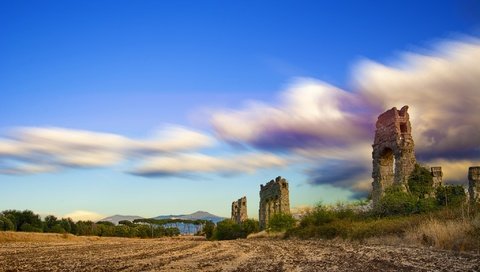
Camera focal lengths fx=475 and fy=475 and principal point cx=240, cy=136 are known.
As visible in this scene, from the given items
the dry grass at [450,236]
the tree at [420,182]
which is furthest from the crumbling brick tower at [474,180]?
the dry grass at [450,236]

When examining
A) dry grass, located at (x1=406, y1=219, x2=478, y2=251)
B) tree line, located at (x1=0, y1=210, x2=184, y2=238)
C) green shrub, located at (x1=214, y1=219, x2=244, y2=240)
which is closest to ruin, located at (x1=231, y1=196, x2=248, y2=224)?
green shrub, located at (x1=214, y1=219, x2=244, y2=240)

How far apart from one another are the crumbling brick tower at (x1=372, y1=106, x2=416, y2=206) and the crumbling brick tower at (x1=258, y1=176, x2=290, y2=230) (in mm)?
11222

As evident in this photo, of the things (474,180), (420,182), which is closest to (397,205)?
(420,182)

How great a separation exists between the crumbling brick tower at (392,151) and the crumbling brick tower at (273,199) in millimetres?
11222

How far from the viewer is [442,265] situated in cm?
1011

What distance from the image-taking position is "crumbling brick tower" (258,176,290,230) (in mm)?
52578

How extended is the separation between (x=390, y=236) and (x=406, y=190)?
68.1 ft

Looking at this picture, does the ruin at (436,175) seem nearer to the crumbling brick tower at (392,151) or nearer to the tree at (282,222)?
the crumbling brick tower at (392,151)

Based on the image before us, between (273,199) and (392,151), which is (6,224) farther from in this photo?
(392,151)

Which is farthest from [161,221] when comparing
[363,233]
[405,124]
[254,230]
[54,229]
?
[363,233]

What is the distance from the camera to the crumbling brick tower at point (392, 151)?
41.1 m

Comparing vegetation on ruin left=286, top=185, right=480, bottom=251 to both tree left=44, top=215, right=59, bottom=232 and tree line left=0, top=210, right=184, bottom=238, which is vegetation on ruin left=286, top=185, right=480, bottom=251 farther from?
tree left=44, top=215, right=59, bottom=232

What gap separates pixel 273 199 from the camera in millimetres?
57125

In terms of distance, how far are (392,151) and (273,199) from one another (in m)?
17.7
